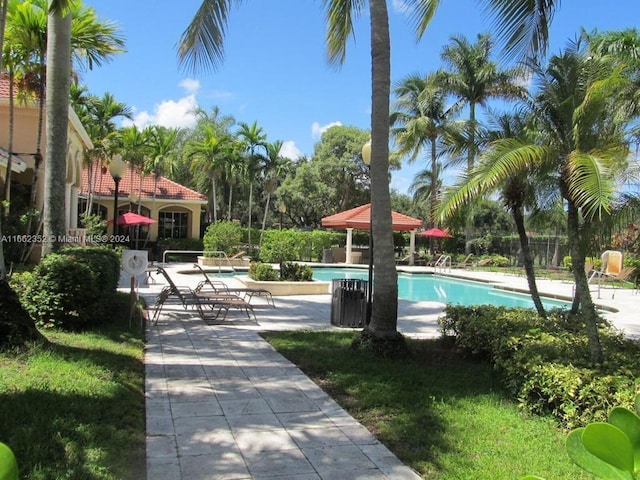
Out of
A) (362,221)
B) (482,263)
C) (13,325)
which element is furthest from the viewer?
(482,263)

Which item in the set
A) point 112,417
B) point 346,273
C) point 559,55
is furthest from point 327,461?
point 346,273

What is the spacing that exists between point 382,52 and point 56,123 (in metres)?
5.96

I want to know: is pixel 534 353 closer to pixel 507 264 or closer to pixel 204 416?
pixel 204 416

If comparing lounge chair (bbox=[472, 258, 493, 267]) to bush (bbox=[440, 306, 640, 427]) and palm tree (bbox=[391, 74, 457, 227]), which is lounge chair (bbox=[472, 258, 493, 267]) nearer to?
palm tree (bbox=[391, 74, 457, 227])

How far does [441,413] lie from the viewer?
5.11m

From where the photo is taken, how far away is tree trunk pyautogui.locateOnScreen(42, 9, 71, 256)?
9.29m

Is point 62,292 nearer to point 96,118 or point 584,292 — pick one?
point 584,292

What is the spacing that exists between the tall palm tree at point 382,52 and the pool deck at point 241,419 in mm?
1637

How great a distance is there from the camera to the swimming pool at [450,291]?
17516 millimetres

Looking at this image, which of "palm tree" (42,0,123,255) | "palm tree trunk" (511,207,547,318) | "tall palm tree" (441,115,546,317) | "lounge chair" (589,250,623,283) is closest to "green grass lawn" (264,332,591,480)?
"palm tree trunk" (511,207,547,318)

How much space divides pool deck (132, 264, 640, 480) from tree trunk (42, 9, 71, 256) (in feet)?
8.35

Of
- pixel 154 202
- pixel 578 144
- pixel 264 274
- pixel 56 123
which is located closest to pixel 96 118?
pixel 154 202

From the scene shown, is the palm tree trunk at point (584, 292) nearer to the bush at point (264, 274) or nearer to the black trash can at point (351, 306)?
the black trash can at point (351, 306)

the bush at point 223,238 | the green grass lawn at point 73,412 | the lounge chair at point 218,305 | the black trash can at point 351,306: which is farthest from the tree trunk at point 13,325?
the bush at point 223,238
